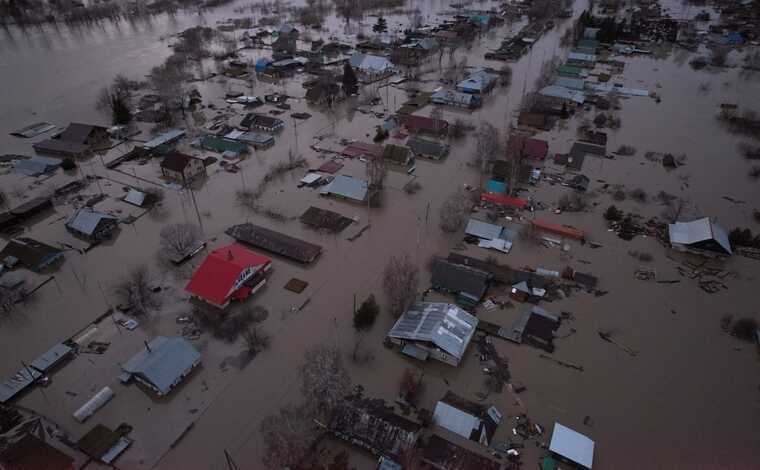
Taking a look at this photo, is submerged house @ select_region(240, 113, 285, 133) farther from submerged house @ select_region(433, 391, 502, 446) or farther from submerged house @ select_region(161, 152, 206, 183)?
submerged house @ select_region(433, 391, 502, 446)

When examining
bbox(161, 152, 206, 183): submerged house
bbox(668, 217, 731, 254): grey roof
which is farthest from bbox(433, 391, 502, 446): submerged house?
bbox(161, 152, 206, 183): submerged house

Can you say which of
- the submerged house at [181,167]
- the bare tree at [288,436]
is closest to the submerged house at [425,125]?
the submerged house at [181,167]

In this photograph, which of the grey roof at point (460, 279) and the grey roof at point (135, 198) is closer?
the grey roof at point (460, 279)

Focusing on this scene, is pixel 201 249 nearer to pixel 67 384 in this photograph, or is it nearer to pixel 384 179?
pixel 67 384

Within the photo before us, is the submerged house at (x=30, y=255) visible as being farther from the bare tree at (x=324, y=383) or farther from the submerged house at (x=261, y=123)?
the submerged house at (x=261, y=123)

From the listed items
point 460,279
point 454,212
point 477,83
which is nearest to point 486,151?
point 454,212
